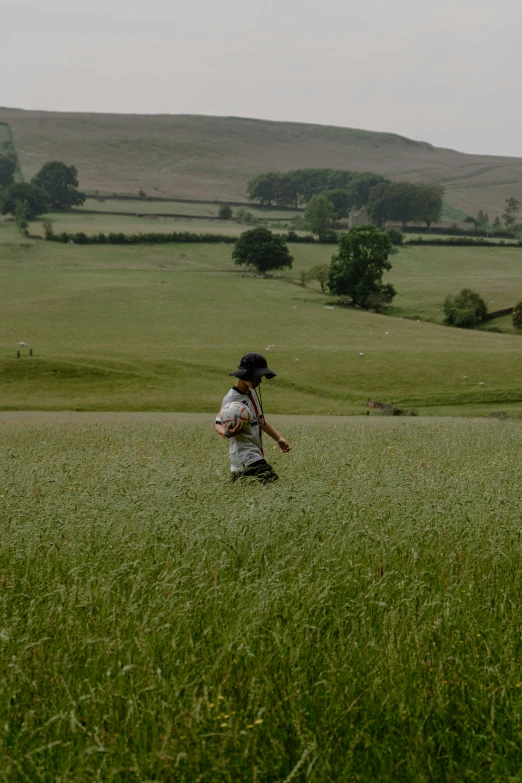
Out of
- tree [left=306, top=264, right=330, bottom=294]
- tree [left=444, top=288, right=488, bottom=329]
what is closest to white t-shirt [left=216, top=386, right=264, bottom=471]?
tree [left=444, top=288, right=488, bottom=329]

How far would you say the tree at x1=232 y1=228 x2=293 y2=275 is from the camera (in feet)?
390

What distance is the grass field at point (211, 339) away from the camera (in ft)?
166

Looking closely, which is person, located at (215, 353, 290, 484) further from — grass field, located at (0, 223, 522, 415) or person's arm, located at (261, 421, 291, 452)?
grass field, located at (0, 223, 522, 415)

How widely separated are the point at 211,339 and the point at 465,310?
34.2 m

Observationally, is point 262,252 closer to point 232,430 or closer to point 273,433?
point 273,433

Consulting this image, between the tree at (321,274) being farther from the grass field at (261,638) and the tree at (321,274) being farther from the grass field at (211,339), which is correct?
the grass field at (261,638)

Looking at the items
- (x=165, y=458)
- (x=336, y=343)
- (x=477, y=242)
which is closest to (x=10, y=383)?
(x=336, y=343)

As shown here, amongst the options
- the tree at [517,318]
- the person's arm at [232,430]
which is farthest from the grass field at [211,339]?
the person's arm at [232,430]

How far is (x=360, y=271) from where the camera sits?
3957 inches

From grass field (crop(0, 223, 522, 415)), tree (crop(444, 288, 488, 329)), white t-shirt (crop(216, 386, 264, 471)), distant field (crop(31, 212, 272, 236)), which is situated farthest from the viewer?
distant field (crop(31, 212, 272, 236))

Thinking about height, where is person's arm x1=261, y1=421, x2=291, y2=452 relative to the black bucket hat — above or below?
below

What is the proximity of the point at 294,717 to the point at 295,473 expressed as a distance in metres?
8.38

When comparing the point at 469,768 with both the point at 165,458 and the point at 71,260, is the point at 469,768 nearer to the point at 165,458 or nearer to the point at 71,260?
the point at 165,458

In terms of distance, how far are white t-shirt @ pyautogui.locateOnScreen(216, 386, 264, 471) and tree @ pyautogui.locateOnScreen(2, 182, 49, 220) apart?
17674 centimetres
